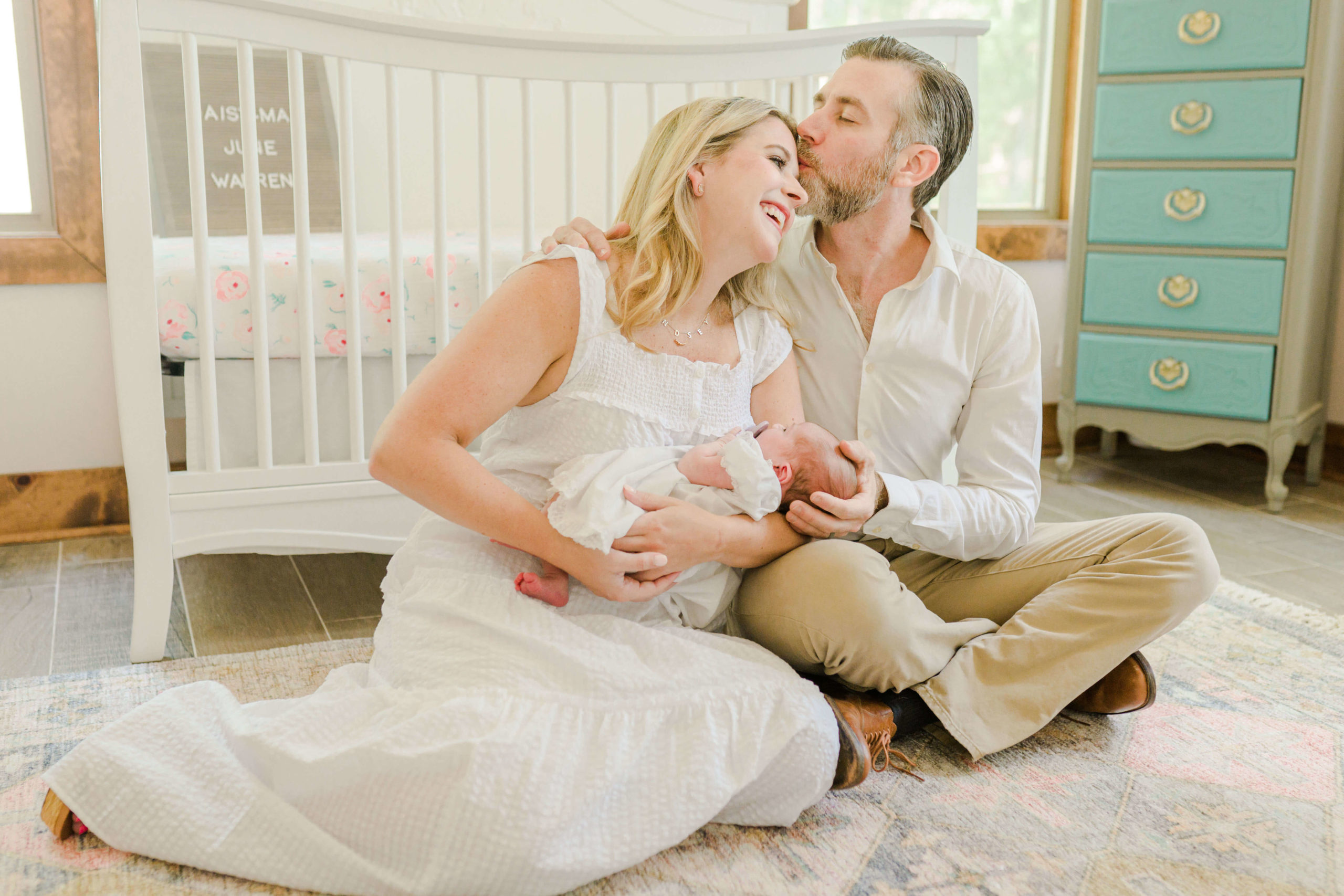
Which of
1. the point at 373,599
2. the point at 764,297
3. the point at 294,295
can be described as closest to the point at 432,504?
the point at 764,297

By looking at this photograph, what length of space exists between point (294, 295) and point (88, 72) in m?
0.99

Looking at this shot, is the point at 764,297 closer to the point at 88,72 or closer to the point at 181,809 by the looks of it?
the point at 181,809

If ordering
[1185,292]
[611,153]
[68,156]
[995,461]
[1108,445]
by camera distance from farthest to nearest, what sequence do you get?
1. [1108,445]
2. [1185,292]
3. [68,156]
4. [611,153]
5. [995,461]

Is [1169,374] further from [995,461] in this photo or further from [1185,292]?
[995,461]

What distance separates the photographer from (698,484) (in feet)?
4.11

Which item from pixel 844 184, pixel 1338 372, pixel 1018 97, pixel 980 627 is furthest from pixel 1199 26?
pixel 980 627

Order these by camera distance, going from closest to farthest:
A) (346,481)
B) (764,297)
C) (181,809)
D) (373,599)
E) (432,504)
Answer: (181,809)
(432,504)
(764,297)
(346,481)
(373,599)

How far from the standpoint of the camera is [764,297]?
1.43m

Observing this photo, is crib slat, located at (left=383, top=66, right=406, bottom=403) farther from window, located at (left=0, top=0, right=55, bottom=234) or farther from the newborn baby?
window, located at (left=0, top=0, right=55, bottom=234)

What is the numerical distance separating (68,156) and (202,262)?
986mm

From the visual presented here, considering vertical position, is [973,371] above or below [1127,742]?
above

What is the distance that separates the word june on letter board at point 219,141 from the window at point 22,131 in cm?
22

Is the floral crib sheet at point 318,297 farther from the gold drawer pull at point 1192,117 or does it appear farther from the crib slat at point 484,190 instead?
the gold drawer pull at point 1192,117

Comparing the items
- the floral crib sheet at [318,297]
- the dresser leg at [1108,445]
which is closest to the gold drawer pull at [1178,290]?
the dresser leg at [1108,445]
